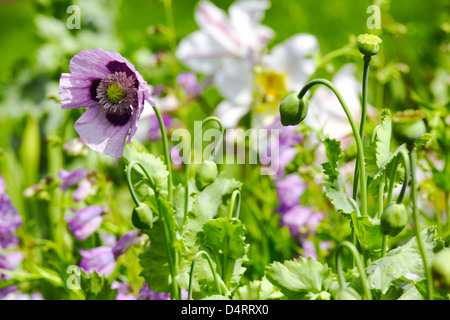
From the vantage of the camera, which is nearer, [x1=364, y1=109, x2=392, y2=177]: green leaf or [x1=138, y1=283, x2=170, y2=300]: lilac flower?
[x1=364, y1=109, x2=392, y2=177]: green leaf

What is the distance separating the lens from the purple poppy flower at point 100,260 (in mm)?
820

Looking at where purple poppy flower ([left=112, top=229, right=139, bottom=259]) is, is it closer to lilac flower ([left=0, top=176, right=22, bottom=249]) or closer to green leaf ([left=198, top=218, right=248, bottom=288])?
green leaf ([left=198, top=218, right=248, bottom=288])

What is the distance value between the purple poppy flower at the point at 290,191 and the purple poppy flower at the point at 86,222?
0.94ft

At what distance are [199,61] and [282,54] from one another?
186 mm

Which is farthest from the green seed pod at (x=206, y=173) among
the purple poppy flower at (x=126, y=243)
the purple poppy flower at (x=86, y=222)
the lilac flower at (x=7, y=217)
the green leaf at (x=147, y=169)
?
the lilac flower at (x=7, y=217)

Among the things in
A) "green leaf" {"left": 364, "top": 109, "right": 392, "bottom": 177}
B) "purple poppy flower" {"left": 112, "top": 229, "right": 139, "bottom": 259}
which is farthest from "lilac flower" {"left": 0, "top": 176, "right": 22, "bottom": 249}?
"green leaf" {"left": 364, "top": 109, "right": 392, "bottom": 177}

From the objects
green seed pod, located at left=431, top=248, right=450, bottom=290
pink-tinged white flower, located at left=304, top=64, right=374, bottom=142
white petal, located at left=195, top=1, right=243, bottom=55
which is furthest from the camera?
white petal, located at left=195, top=1, right=243, bottom=55

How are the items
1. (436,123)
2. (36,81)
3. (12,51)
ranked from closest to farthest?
(436,123), (36,81), (12,51)

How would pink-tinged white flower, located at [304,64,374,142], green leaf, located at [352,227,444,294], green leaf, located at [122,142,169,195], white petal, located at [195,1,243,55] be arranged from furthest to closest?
1. white petal, located at [195,1,243,55]
2. pink-tinged white flower, located at [304,64,374,142]
3. green leaf, located at [122,142,169,195]
4. green leaf, located at [352,227,444,294]

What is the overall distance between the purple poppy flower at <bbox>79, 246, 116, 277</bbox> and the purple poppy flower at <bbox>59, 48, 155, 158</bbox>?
23 centimetres

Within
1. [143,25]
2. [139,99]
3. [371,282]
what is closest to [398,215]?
[371,282]

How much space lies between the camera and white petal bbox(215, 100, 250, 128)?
1.22 m

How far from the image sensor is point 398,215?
0.50m

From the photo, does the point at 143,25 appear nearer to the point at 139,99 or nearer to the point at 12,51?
the point at 12,51
